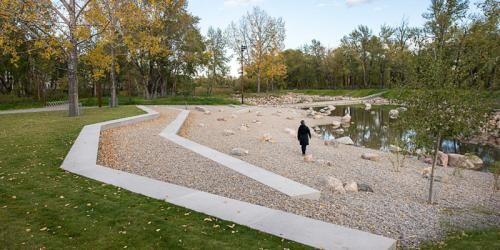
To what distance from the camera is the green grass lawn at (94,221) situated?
5.66 metres

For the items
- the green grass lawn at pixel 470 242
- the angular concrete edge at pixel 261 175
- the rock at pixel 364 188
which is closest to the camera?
the green grass lawn at pixel 470 242

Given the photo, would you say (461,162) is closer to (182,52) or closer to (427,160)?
(427,160)

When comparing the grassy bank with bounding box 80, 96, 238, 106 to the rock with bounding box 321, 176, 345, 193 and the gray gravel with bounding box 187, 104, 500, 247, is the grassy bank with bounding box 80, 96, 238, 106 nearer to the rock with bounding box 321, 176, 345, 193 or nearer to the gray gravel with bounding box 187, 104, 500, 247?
the gray gravel with bounding box 187, 104, 500, 247

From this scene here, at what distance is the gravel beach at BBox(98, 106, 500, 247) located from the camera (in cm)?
745

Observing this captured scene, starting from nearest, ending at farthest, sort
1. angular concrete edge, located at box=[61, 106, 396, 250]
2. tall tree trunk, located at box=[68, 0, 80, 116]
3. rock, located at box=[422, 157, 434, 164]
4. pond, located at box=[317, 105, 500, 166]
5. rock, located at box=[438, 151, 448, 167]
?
angular concrete edge, located at box=[61, 106, 396, 250] < rock, located at box=[438, 151, 448, 167] < rock, located at box=[422, 157, 434, 164] < pond, located at box=[317, 105, 500, 166] < tall tree trunk, located at box=[68, 0, 80, 116]

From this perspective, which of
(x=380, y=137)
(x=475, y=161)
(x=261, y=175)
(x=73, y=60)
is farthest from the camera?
(x=380, y=137)

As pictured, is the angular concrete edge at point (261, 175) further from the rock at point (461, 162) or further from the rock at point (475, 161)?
the rock at point (475, 161)

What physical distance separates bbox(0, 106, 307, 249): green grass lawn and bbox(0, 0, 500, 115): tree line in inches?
255

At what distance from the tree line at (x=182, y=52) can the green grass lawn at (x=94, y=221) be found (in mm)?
6485

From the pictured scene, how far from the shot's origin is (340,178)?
1112 centimetres

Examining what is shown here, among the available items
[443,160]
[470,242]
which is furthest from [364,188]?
[443,160]

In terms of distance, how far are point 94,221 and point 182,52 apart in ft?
133

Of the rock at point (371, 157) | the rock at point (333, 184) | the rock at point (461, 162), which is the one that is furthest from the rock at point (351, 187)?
the rock at point (461, 162)

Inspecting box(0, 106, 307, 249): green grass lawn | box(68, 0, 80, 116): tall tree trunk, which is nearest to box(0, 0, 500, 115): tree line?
box(68, 0, 80, 116): tall tree trunk
